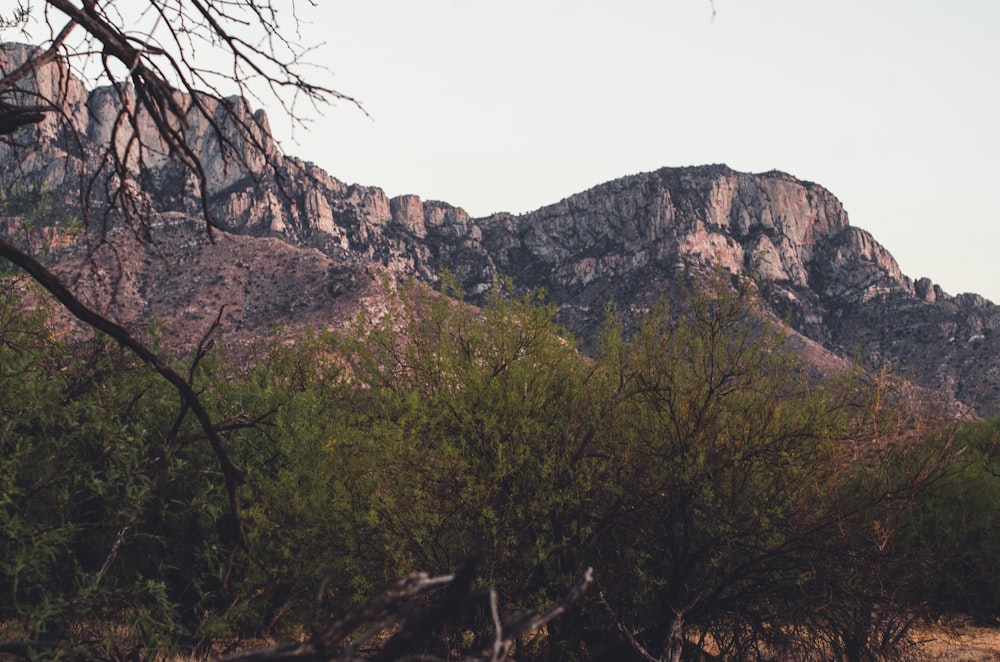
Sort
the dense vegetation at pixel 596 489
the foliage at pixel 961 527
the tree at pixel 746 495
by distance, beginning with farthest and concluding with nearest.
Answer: the foliage at pixel 961 527
the tree at pixel 746 495
the dense vegetation at pixel 596 489

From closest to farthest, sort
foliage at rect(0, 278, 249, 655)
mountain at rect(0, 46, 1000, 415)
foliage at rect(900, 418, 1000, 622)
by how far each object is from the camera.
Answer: foliage at rect(0, 278, 249, 655) < foliage at rect(900, 418, 1000, 622) < mountain at rect(0, 46, 1000, 415)

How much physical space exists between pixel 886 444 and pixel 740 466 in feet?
6.99

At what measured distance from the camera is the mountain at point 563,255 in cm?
8369

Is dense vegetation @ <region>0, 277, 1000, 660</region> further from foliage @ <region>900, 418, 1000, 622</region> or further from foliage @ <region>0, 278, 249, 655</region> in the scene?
foliage @ <region>900, 418, 1000, 622</region>

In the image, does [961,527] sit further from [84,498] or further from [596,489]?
[84,498]

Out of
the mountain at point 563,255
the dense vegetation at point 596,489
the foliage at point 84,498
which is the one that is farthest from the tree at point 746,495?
the mountain at point 563,255

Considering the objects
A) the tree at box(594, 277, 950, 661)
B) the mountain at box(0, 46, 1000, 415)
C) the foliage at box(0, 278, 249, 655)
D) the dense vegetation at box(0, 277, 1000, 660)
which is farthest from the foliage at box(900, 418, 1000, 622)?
the mountain at box(0, 46, 1000, 415)

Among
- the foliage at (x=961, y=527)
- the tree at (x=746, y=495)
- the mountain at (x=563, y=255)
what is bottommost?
the foliage at (x=961, y=527)

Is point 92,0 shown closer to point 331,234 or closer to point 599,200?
point 331,234

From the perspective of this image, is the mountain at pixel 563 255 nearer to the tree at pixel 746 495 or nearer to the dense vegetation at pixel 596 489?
the dense vegetation at pixel 596 489

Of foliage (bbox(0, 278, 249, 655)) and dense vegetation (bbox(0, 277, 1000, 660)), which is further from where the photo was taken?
dense vegetation (bbox(0, 277, 1000, 660))

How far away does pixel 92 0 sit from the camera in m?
2.86

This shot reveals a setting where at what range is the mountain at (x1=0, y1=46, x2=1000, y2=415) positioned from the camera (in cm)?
8369

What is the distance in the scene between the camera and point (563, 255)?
14588cm
